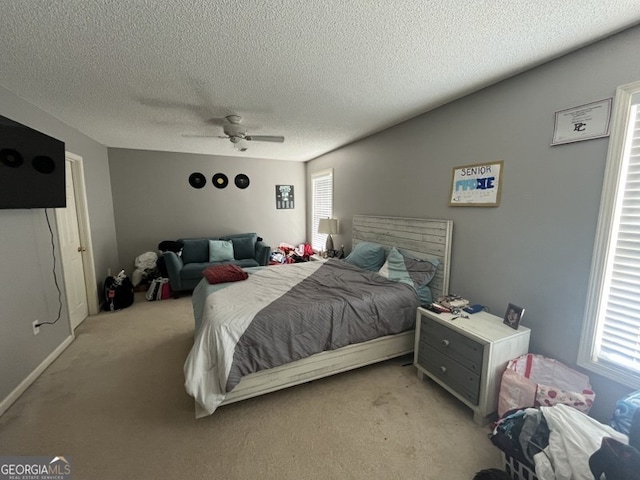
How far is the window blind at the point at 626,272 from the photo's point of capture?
4.88 feet

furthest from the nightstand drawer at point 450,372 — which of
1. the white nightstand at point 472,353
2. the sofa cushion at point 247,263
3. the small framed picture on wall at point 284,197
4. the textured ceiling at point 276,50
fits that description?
the small framed picture on wall at point 284,197

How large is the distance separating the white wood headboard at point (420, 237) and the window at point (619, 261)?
105cm

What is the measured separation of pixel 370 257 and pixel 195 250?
10.4ft

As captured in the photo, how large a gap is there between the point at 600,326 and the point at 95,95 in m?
4.25

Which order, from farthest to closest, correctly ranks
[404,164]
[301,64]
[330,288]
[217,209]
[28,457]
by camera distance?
[217,209]
[404,164]
[330,288]
[301,64]
[28,457]

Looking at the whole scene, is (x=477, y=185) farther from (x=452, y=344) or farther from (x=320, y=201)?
(x=320, y=201)

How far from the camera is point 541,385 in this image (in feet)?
5.28

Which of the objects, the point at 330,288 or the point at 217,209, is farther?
the point at 217,209

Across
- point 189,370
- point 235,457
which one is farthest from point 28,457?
point 235,457

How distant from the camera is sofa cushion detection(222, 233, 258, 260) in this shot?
4910mm

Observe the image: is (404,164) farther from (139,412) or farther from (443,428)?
(139,412)

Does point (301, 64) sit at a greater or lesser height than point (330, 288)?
greater

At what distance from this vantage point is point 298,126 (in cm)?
326

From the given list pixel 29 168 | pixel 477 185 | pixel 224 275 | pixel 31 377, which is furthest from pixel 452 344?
pixel 29 168
